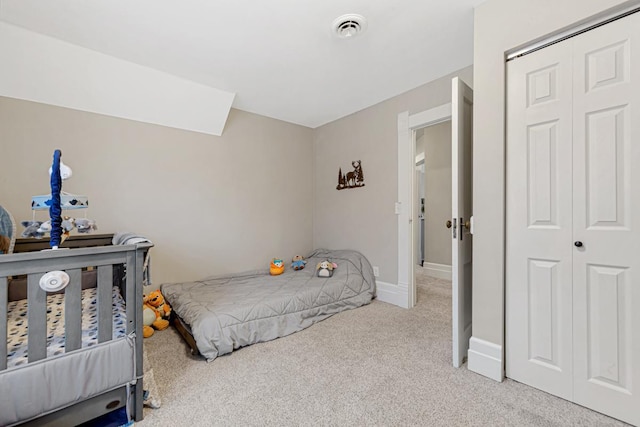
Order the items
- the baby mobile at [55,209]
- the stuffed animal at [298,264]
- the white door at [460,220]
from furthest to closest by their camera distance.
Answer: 1. the stuffed animal at [298,264]
2. the white door at [460,220]
3. the baby mobile at [55,209]

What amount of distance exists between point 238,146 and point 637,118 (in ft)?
10.5

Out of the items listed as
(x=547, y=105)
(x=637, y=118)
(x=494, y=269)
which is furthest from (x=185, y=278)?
(x=637, y=118)

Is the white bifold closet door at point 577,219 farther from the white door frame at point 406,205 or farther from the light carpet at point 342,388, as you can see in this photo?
the white door frame at point 406,205

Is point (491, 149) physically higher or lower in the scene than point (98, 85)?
lower

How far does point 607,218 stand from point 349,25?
1.81m

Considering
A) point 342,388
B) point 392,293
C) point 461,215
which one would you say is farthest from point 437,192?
point 342,388

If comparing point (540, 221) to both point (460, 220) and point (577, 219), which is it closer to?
point (577, 219)

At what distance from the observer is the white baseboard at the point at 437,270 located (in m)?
4.23

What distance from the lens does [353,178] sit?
342cm

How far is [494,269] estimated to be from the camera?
1632 millimetres

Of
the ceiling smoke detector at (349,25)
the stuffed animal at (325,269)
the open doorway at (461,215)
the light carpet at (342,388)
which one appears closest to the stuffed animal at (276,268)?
the stuffed animal at (325,269)

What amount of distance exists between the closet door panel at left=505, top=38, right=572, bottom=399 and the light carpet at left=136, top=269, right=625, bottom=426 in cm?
20

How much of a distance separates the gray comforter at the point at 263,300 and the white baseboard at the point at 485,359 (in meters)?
1.26

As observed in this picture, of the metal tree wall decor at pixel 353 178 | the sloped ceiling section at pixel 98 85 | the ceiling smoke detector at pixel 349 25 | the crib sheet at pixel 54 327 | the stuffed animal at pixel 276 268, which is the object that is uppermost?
the ceiling smoke detector at pixel 349 25
